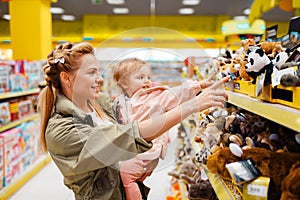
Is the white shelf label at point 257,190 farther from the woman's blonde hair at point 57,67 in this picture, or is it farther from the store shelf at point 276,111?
the woman's blonde hair at point 57,67

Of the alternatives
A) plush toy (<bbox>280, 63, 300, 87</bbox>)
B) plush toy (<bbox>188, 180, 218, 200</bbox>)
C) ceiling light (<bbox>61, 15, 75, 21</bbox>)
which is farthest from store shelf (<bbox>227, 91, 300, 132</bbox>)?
ceiling light (<bbox>61, 15, 75, 21</bbox>)

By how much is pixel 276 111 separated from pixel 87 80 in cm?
64

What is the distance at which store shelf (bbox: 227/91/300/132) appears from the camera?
0.68 meters

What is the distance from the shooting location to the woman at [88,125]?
1.03 metres

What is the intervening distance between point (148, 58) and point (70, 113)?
0.35 meters

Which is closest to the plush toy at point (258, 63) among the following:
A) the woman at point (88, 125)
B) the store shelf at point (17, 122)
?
the woman at point (88, 125)

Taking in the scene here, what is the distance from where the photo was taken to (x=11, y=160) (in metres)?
3.31

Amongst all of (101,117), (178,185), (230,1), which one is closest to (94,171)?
(101,117)

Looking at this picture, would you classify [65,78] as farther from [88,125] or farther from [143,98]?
[143,98]

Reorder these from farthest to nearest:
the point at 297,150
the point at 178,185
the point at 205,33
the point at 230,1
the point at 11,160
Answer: the point at 205,33 → the point at 230,1 → the point at 11,160 → the point at 178,185 → the point at 297,150

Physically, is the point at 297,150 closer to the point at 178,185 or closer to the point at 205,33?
the point at 178,185

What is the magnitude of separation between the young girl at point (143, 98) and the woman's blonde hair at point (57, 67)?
189mm

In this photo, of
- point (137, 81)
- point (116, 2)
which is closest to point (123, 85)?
point (137, 81)

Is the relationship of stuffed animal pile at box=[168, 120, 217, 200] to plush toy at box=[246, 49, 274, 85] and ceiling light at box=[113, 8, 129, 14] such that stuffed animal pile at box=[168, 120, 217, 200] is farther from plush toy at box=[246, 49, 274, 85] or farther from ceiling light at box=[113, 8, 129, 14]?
ceiling light at box=[113, 8, 129, 14]
